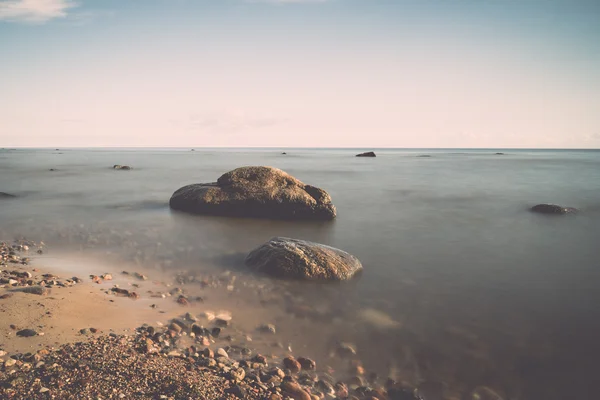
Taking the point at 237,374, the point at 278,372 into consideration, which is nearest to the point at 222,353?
the point at 237,374

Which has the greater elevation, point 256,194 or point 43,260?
point 256,194

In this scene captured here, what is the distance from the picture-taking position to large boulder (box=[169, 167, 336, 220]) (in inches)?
451

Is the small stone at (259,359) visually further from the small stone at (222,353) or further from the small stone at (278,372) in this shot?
the small stone at (222,353)

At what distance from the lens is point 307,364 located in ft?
13.6

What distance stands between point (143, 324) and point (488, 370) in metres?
4.11

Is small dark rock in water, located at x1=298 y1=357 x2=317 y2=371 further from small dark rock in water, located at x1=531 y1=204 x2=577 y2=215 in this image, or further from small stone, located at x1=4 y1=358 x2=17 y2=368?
small dark rock in water, located at x1=531 y1=204 x2=577 y2=215

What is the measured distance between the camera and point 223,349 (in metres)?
4.21

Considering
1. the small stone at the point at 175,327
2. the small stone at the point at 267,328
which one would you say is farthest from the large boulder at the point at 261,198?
the small stone at the point at 175,327

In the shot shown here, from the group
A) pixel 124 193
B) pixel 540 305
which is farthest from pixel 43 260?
pixel 124 193

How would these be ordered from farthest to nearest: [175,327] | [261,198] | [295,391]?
[261,198] < [175,327] < [295,391]

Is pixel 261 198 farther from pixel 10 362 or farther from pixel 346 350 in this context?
pixel 10 362

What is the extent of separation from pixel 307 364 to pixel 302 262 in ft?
8.42

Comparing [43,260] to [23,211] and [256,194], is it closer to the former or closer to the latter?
[256,194]

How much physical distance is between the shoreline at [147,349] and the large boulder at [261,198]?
19.0 ft
